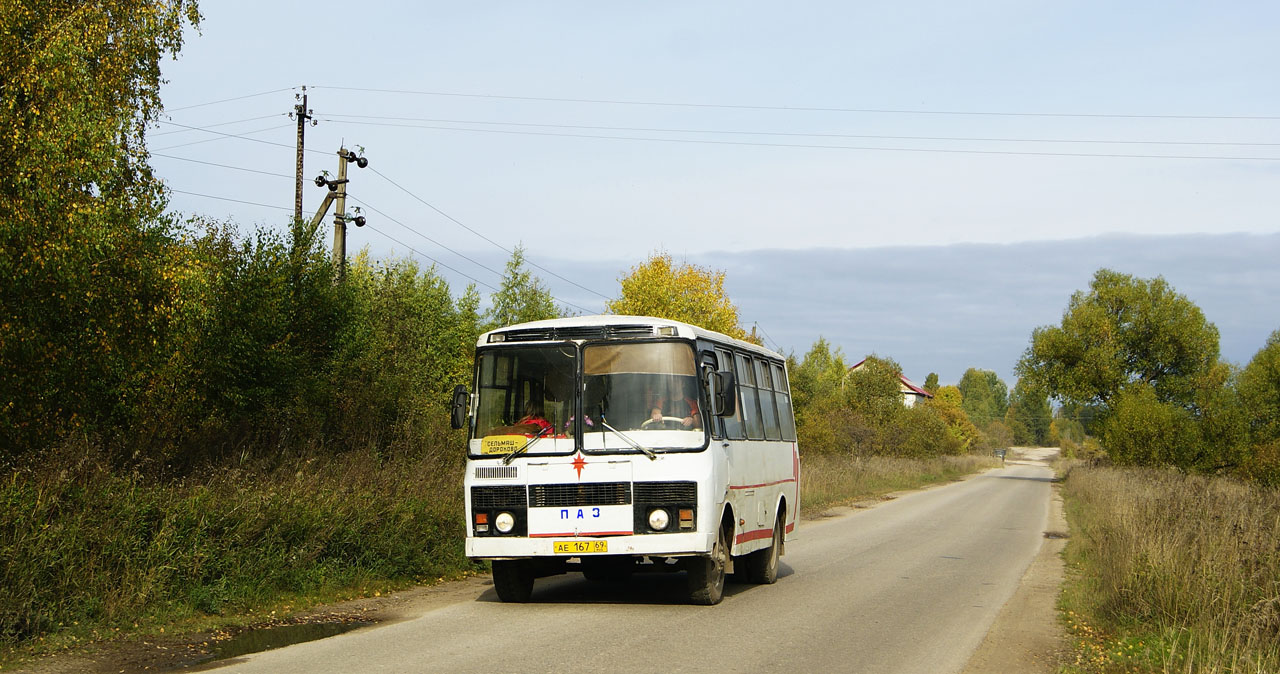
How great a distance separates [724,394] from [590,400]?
143 cm

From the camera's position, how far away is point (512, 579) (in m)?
12.1

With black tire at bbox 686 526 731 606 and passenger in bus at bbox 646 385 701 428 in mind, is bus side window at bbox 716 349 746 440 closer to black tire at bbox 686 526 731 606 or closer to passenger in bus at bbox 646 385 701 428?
passenger in bus at bbox 646 385 701 428

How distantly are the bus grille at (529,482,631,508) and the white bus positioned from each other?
10 mm

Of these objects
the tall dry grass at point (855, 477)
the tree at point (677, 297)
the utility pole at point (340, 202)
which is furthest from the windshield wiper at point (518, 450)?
the tree at point (677, 297)

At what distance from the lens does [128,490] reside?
10531 millimetres

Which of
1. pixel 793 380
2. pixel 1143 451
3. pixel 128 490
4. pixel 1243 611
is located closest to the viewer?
pixel 1243 611

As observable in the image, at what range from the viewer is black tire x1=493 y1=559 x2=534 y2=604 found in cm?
1201

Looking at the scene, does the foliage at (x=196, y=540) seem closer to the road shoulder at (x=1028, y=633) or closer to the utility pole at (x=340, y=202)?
the road shoulder at (x=1028, y=633)

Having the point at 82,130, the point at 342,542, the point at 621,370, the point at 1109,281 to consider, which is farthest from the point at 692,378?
the point at 1109,281

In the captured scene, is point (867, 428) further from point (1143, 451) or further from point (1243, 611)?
point (1243, 611)

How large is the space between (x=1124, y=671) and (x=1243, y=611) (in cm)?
137

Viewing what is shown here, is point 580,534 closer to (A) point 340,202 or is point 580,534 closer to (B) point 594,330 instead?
(B) point 594,330

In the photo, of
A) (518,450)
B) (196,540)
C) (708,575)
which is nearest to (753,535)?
(708,575)

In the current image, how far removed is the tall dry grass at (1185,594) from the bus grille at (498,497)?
5.46m
